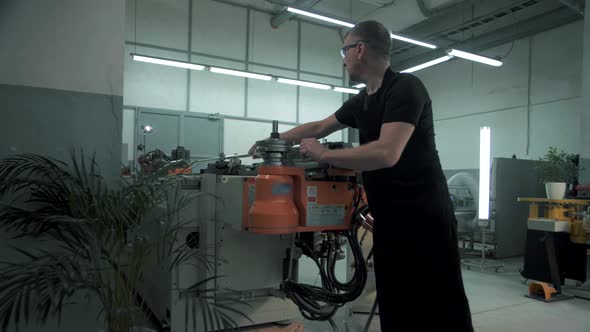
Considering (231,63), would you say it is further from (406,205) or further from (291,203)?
(406,205)

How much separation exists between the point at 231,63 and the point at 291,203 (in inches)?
250

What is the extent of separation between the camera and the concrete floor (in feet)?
8.61

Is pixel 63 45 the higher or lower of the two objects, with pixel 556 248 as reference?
higher

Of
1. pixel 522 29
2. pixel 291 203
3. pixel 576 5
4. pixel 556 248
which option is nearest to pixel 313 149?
pixel 291 203

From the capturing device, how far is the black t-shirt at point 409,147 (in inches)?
50.2

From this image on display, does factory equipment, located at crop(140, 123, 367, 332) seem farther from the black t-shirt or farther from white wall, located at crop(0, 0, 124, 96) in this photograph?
white wall, located at crop(0, 0, 124, 96)

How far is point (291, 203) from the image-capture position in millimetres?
1604

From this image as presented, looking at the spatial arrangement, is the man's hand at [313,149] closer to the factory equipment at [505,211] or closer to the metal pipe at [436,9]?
the factory equipment at [505,211]

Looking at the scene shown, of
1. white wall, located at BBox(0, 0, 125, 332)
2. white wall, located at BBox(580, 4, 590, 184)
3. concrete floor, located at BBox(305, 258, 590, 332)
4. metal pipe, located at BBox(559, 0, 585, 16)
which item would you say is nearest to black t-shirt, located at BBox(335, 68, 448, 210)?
white wall, located at BBox(0, 0, 125, 332)

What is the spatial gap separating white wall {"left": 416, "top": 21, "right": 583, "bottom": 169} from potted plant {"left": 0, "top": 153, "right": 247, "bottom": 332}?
6312 mm

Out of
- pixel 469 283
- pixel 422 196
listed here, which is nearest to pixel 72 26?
pixel 422 196

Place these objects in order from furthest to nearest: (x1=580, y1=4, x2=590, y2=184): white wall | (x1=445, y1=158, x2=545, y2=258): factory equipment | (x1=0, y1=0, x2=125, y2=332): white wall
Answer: (x1=445, y1=158, x2=545, y2=258): factory equipment, (x1=580, y1=4, x2=590, y2=184): white wall, (x1=0, y1=0, x2=125, y2=332): white wall

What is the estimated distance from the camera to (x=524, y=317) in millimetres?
2877

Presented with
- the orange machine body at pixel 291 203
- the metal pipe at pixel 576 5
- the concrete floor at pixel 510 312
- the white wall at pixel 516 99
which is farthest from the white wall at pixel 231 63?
the orange machine body at pixel 291 203
